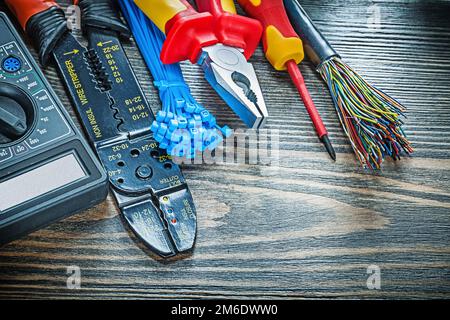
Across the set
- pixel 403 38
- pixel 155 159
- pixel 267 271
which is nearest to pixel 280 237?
pixel 267 271

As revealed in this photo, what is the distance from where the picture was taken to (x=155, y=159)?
75 cm

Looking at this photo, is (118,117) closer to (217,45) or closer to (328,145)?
(217,45)

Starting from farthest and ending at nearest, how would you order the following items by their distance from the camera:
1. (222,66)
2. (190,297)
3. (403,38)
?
(403,38) → (222,66) → (190,297)

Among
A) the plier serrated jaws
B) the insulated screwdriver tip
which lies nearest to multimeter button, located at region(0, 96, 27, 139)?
the plier serrated jaws

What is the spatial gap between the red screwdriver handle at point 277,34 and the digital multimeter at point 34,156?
267mm

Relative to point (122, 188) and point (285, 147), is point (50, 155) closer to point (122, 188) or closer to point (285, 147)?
point (122, 188)

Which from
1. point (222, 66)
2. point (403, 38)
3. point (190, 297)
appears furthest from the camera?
point (403, 38)

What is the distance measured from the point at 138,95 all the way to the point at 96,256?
0.20m

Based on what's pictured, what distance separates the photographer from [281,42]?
2.74 ft

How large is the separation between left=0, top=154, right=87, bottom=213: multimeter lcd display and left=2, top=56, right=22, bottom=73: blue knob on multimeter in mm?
121

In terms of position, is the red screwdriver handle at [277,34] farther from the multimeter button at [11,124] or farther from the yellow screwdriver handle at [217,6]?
the multimeter button at [11,124]

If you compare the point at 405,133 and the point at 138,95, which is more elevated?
the point at 138,95

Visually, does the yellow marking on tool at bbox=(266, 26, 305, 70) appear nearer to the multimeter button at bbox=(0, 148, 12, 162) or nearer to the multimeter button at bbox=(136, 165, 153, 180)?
the multimeter button at bbox=(136, 165, 153, 180)

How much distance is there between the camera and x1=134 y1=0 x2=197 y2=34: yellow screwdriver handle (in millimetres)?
792
